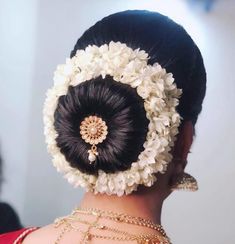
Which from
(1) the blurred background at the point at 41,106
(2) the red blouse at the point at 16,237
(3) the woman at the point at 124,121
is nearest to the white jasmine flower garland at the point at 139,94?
(3) the woman at the point at 124,121

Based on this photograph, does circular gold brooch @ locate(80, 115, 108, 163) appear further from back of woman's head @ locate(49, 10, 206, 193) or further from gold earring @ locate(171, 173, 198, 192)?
gold earring @ locate(171, 173, 198, 192)

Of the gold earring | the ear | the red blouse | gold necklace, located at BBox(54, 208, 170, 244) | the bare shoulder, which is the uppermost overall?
the ear

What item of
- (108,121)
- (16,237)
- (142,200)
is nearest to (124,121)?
(108,121)

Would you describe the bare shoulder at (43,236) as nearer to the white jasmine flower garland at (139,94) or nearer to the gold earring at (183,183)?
the white jasmine flower garland at (139,94)

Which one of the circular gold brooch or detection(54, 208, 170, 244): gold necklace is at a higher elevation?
the circular gold brooch

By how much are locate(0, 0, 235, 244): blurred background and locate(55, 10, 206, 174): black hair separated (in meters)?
0.71

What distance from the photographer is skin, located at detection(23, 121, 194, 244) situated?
2.28 feet

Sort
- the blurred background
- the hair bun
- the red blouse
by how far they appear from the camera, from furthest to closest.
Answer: the blurred background, the red blouse, the hair bun

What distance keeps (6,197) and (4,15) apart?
639 millimetres

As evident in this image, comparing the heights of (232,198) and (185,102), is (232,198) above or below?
below

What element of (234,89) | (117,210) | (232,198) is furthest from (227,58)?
(117,210)

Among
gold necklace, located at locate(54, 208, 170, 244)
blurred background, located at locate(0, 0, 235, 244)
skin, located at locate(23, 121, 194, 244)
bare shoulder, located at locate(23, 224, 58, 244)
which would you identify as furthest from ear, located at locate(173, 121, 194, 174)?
blurred background, located at locate(0, 0, 235, 244)

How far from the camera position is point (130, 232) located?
0.68 meters

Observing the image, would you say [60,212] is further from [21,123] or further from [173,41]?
[173,41]
